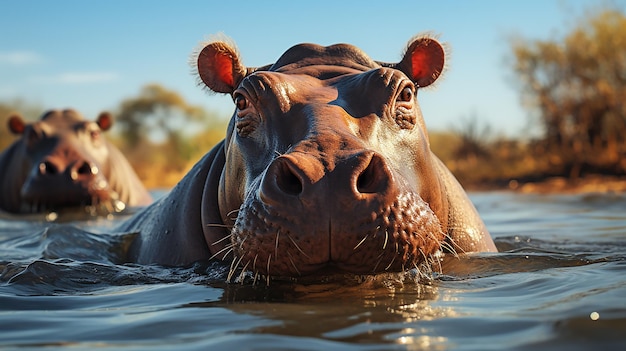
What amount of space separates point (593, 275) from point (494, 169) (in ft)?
70.3

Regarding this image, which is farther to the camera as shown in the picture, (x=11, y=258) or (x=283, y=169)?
(x=11, y=258)

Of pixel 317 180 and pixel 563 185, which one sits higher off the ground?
pixel 563 185

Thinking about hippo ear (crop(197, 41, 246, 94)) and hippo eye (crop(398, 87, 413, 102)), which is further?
hippo ear (crop(197, 41, 246, 94))

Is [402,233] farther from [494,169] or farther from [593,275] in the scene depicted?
[494,169]

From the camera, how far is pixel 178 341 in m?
2.99

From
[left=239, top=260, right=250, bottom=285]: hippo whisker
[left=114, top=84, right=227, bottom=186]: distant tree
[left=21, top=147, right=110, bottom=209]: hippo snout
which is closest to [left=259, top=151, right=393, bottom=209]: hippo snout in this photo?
[left=239, top=260, right=250, bottom=285]: hippo whisker

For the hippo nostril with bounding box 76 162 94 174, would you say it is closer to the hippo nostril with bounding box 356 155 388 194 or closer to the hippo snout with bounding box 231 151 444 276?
the hippo snout with bounding box 231 151 444 276

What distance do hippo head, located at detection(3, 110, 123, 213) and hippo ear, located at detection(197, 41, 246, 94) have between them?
22.4ft

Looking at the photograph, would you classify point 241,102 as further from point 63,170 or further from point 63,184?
point 63,170

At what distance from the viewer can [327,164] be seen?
3.58 meters

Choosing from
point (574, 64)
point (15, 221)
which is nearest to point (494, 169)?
point (574, 64)

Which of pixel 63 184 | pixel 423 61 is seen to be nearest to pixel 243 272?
pixel 423 61

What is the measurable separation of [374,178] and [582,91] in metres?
21.2

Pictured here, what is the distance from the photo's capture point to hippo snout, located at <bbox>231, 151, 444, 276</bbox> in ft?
11.5
